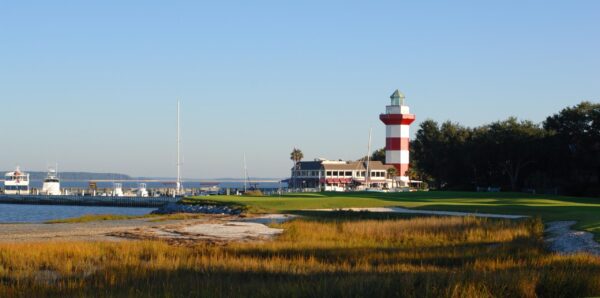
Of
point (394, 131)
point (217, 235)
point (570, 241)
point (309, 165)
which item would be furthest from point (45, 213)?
point (309, 165)

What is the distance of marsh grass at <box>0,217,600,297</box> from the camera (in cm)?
1319

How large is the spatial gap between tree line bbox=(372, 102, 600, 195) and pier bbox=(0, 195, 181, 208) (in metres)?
34.6

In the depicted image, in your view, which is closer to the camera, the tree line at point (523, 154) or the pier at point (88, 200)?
the tree line at point (523, 154)

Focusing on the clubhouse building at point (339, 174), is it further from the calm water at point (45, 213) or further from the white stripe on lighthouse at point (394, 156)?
the calm water at point (45, 213)

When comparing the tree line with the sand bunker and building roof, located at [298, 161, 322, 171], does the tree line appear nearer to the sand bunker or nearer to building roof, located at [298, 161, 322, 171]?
building roof, located at [298, 161, 322, 171]

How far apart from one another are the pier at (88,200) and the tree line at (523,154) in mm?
34620

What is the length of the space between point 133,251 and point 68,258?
216 centimetres

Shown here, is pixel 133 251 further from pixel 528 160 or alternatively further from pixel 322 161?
pixel 322 161

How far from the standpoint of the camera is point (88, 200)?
106 m

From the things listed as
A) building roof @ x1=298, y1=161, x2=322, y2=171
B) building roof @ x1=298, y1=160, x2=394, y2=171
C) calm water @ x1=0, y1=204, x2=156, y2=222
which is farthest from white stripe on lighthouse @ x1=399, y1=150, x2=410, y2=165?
calm water @ x1=0, y1=204, x2=156, y2=222

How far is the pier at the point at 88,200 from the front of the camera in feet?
325

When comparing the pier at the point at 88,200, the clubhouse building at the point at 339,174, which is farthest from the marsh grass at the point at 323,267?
the clubhouse building at the point at 339,174

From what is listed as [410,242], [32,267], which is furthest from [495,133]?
Result: [32,267]

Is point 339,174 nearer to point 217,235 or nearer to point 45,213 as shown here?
point 45,213
